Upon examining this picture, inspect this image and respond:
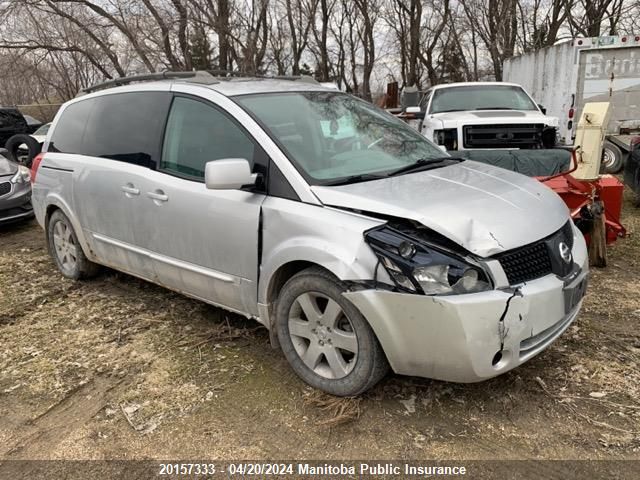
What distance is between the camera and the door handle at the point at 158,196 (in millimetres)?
3604

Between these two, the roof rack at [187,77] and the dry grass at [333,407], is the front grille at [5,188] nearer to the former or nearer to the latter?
the roof rack at [187,77]

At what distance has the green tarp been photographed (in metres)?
5.98

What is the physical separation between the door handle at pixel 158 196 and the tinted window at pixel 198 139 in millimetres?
180

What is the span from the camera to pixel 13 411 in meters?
3.10

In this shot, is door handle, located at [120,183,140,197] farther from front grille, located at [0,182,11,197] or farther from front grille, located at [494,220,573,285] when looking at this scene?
front grille, located at [0,182,11,197]

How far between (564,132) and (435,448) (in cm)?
1014

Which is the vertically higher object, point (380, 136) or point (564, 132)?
point (380, 136)

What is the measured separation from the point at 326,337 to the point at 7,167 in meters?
6.86

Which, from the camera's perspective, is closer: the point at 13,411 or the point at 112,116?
the point at 13,411

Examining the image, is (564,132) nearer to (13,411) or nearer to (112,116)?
(112,116)

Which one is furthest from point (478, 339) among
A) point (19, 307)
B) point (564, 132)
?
point (564, 132)

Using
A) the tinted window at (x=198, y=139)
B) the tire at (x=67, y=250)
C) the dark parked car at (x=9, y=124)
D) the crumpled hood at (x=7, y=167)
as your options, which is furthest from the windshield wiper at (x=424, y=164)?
the dark parked car at (x=9, y=124)

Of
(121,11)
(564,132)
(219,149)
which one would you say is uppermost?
(121,11)

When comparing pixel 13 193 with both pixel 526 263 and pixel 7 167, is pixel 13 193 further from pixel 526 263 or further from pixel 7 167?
pixel 526 263
